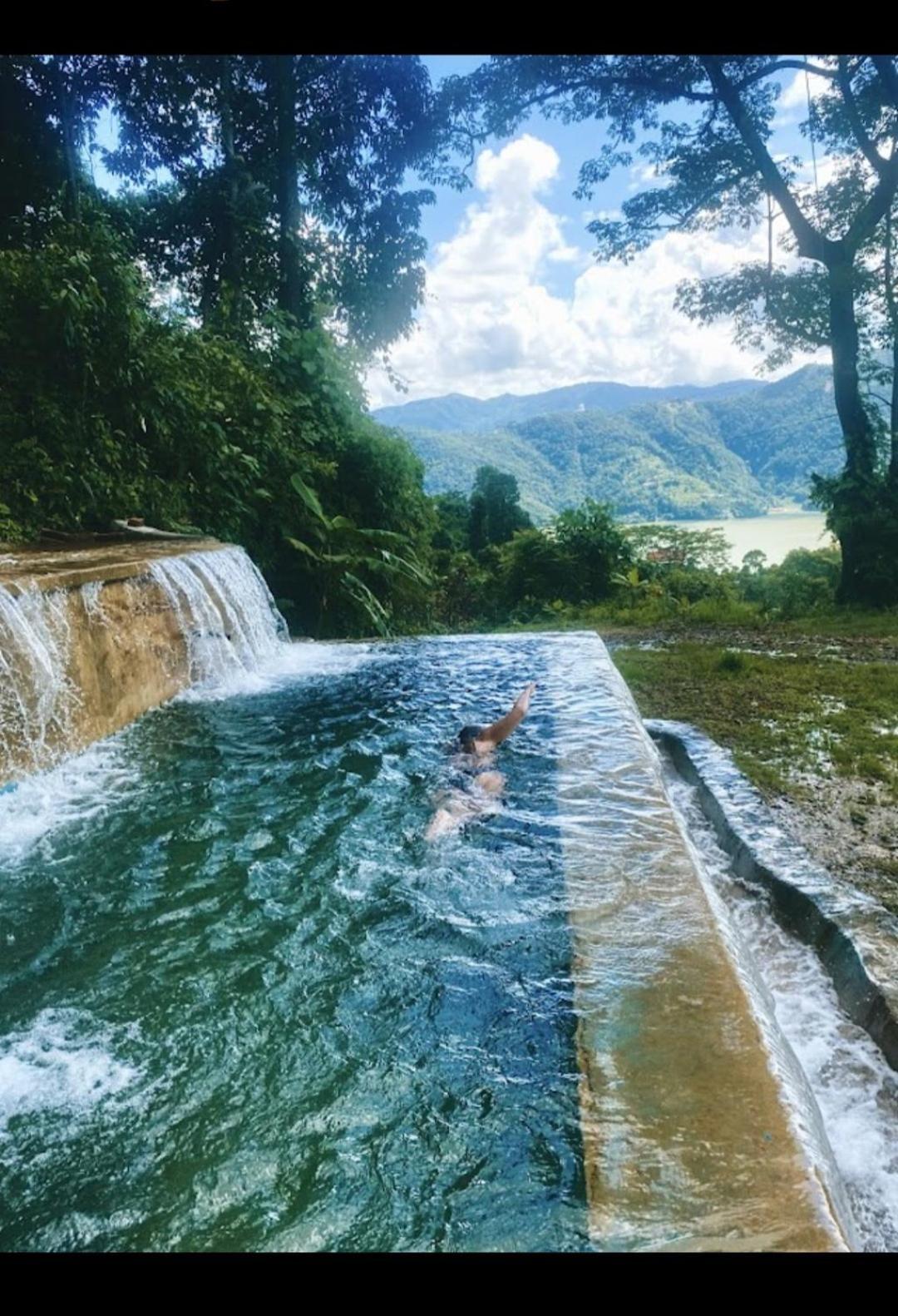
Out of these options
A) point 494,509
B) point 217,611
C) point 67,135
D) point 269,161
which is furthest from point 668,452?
point 217,611

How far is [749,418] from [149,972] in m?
49.1

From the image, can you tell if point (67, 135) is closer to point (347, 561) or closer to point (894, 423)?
point (347, 561)

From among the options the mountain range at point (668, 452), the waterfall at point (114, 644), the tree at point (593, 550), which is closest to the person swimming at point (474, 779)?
the waterfall at point (114, 644)

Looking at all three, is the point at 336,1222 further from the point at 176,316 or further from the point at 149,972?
the point at 176,316

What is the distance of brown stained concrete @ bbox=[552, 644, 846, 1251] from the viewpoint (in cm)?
127

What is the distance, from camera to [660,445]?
1702 inches

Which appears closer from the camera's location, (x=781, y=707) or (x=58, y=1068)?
(x=58, y=1068)

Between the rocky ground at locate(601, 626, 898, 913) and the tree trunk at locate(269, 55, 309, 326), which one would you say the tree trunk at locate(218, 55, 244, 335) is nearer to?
the tree trunk at locate(269, 55, 309, 326)

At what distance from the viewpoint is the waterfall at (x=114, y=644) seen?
386cm

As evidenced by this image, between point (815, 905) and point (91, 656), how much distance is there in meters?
4.08

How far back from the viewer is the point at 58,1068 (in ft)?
6.10

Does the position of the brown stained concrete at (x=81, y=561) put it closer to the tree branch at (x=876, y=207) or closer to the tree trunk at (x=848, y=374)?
the tree trunk at (x=848, y=374)

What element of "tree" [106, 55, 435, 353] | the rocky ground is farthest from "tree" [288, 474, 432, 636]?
"tree" [106, 55, 435, 353]

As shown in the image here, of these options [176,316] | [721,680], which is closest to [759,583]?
[721,680]
